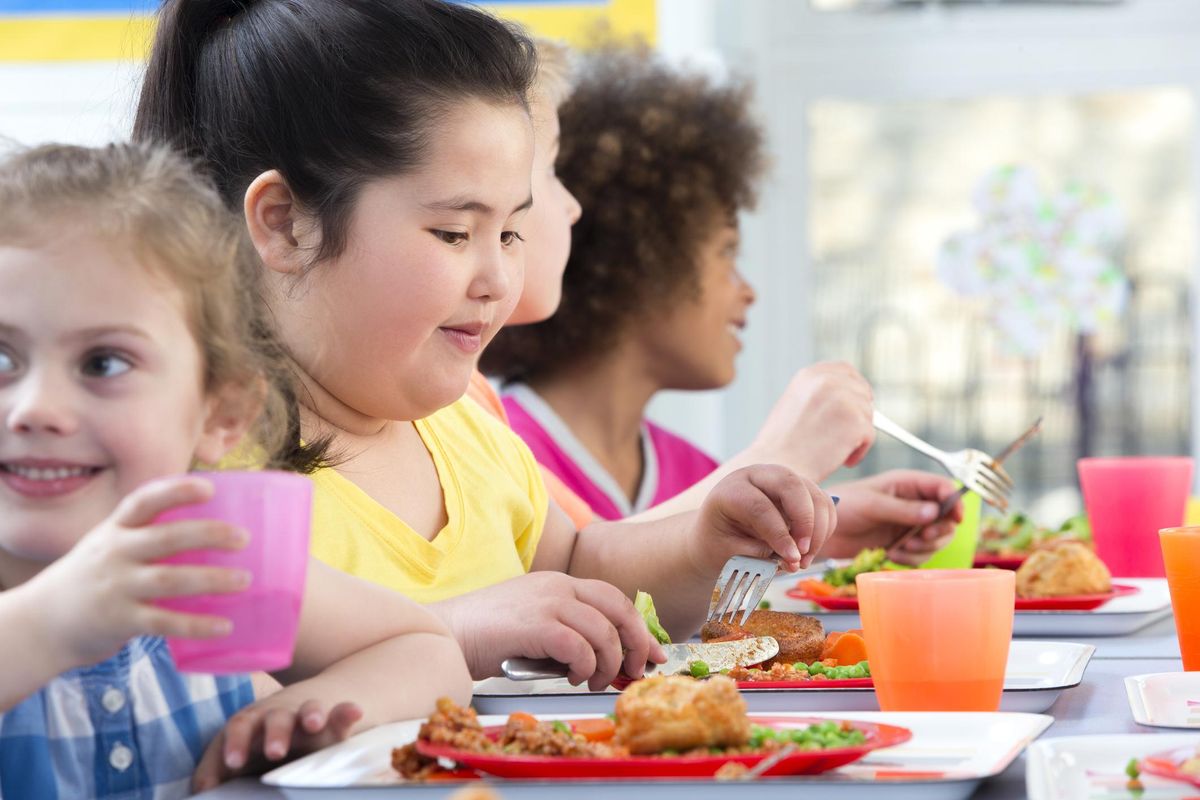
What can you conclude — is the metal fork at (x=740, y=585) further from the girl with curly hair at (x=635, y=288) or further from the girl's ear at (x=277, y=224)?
the girl with curly hair at (x=635, y=288)

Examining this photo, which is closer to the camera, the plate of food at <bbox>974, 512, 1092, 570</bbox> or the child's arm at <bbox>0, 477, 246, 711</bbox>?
the child's arm at <bbox>0, 477, 246, 711</bbox>

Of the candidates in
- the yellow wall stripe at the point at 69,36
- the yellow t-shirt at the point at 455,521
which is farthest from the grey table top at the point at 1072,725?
the yellow wall stripe at the point at 69,36

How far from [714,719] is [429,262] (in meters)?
0.58

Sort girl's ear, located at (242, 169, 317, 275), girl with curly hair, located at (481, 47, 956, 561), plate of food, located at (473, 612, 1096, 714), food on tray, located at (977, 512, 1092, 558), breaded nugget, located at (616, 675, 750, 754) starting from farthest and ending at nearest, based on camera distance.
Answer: girl with curly hair, located at (481, 47, 956, 561)
food on tray, located at (977, 512, 1092, 558)
girl's ear, located at (242, 169, 317, 275)
plate of food, located at (473, 612, 1096, 714)
breaded nugget, located at (616, 675, 750, 754)

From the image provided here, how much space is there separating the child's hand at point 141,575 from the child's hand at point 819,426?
97 centimetres

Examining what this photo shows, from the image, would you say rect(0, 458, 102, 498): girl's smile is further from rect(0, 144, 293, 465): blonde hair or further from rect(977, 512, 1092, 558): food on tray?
rect(977, 512, 1092, 558): food on tray

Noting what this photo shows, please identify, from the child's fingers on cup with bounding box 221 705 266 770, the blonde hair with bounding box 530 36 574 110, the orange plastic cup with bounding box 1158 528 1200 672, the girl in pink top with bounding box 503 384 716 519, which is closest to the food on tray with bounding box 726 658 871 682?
the orange plastic cup with bounding box 1158 528 1200 672

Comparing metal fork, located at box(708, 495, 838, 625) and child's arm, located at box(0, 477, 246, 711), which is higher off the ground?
child's arm, located at box(0, 477, 246, 711)

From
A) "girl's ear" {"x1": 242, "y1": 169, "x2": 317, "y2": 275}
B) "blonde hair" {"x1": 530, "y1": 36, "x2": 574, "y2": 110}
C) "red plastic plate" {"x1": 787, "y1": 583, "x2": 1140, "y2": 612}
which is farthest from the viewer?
"blonde hair" {"x1": 530, "y1": 36, "x2": 574, "y2": 110}

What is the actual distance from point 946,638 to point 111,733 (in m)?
0.46

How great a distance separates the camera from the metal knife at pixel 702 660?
1.04 meters

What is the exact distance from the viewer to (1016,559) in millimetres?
1633

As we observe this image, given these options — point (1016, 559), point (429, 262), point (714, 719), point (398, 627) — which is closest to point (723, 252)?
point (1016, 559)

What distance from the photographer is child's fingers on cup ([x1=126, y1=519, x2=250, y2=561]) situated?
0.61 metres
